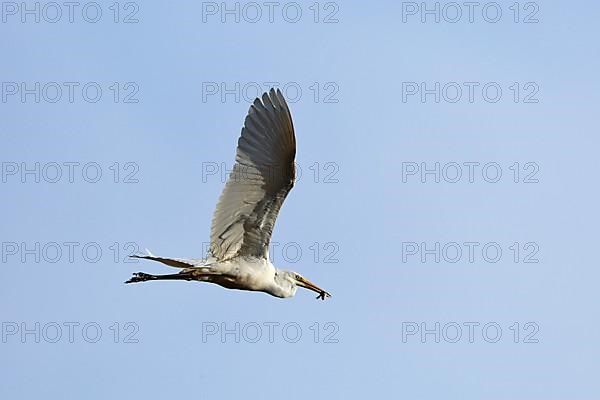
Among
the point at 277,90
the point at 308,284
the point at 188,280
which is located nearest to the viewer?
the point at 277,90

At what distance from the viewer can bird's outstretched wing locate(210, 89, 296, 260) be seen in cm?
2048

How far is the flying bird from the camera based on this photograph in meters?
20.6

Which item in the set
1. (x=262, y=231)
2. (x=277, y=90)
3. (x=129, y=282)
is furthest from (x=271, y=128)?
(x=129, y=282)

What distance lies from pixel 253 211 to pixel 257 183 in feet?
2.12

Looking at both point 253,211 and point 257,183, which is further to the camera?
point 253,211

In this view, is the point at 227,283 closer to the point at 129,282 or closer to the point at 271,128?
the point at 129,282

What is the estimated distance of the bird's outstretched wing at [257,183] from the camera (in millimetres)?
20484

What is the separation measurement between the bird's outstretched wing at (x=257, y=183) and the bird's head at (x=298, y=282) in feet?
2.72

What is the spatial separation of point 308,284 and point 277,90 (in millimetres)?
4472

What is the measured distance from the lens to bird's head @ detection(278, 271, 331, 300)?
75.2ft

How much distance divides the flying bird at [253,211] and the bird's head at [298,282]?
0.06ft

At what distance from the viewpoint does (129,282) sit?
864 inches

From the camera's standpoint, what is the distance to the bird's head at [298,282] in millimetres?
22922

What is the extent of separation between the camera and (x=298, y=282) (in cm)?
2322
